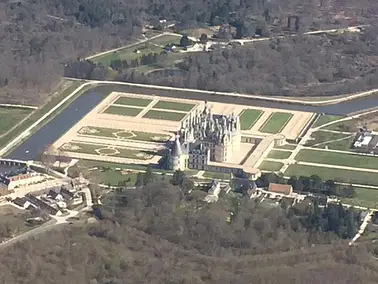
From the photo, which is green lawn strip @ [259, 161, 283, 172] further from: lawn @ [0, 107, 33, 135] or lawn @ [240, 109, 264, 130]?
lawn @ [0, 107, 33, 135]

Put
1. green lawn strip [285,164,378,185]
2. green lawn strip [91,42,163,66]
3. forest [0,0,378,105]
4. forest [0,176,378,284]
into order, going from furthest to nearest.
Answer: green lawn strip [91,42,163,66] < forest [0,0,378,105] < green lawn strip [285,164,378,185] < forest [0,176,378,284]

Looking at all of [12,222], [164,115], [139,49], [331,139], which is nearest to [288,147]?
[331,139]

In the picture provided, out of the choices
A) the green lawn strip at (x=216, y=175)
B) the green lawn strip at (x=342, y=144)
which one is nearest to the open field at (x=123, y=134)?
the green lawn strip at (x=216, y=175)

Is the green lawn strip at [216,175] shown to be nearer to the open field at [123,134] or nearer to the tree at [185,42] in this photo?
the open field at [123,134]

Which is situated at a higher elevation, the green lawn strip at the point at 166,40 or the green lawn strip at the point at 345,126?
the green lawn strip at the point at 166,40

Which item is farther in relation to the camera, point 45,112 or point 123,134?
point 45,112

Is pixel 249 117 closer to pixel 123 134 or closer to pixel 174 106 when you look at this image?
pixel 174 106

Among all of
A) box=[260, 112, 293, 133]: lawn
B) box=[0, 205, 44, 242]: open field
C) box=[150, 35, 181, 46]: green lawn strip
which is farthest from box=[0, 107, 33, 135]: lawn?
box=[150, 35, 181, 46]: green lawn strip
